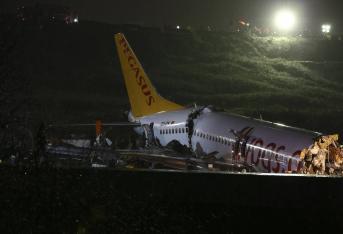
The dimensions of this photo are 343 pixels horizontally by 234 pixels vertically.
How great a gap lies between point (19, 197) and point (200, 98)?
59056 millimetres

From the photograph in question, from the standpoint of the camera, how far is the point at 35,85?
74000 millimetres

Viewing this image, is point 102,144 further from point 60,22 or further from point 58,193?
point 60,22

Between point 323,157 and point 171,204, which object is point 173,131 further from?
point 171,204

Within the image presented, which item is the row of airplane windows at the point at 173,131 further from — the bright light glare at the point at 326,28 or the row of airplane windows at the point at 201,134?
the bright light glare at the point at 326,28

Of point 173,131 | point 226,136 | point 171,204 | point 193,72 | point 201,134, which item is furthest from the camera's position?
point 193,72

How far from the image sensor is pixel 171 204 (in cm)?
1073

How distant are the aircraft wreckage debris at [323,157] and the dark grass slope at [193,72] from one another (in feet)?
83.8

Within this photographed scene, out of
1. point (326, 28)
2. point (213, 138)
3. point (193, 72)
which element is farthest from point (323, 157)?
point (326, 28)

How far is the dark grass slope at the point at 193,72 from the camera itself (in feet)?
195

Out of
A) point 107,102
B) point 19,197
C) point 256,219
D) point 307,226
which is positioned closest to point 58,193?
point 19,197

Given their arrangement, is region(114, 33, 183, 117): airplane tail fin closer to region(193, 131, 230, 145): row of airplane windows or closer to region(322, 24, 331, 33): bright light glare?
region(193, 131, 230, 145): row of airplane windows

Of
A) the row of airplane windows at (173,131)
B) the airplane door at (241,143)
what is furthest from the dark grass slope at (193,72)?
the airplane door at (241,143)

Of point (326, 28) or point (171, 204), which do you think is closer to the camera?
point (171, 204)

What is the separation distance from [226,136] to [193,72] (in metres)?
61.2
